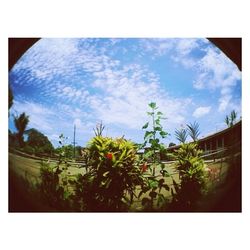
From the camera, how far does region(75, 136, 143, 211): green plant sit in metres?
4.16

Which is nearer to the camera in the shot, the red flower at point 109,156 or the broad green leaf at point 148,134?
the red flower at point 109,156

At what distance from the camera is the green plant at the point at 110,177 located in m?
4.16

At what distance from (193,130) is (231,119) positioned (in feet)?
1.50

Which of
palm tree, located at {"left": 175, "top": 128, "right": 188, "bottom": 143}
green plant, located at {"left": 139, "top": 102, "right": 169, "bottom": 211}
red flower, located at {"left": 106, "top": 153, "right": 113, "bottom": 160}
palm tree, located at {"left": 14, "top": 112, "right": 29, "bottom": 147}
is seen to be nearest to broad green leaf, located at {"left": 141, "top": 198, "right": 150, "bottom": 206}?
green plant, located at {"left": 139, "top": 102, "right": 169, "bottom": 211}

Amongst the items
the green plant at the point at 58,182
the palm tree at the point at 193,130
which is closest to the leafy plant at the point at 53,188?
the green plant at the point at 58,182

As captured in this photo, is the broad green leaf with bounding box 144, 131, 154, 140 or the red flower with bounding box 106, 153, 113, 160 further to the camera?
the broad green leaf with bounding box 144, 131, 154, 140

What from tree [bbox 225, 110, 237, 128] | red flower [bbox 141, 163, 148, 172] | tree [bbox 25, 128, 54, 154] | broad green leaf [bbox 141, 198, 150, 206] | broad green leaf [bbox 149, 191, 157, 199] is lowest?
broad green leaf [bbox 141, 198, 150, 206]

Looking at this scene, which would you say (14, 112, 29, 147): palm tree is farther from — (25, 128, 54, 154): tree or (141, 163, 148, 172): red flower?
(141, 163, 148, 172): red flower

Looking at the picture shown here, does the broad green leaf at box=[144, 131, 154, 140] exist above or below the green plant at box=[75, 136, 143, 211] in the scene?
above

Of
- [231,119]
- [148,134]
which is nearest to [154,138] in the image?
[148,134]

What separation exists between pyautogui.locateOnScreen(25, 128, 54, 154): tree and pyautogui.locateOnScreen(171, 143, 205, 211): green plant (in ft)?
4.88

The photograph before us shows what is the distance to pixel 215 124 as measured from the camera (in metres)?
4.23

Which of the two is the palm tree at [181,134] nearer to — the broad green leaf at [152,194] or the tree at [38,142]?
the broad green leaf at [152,194]

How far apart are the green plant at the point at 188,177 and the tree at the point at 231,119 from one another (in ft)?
1.46
